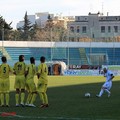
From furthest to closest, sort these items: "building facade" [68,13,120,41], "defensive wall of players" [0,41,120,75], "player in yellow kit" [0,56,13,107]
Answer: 1. "building facade" [68,13,120,41]
2. "defensive wall of players" [0,41,120,75]
3. "player in yellow kit" [0,56,13,107]

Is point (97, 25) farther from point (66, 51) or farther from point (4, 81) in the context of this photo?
point (4, 81)

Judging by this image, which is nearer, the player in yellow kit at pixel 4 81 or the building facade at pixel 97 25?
the player in yellow kit at pixel 4 81

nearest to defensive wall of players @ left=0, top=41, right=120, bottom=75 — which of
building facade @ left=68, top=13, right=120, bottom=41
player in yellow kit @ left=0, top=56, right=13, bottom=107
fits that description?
building facade @ left=68, top=13, right=120, bottom=41

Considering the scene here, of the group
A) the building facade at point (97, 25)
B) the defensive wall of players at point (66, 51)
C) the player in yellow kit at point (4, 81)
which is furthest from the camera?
the building facade at point (97, 25)

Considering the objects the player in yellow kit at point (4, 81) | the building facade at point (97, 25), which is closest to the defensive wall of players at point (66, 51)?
the building facade at point (97, 25)

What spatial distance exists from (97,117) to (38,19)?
179992 mm

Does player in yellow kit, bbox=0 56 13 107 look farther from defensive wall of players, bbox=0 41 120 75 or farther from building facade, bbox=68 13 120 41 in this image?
building facade, bbox=68 13 120 41

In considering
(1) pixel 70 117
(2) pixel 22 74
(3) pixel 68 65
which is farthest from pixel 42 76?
(3) pixel 68 65

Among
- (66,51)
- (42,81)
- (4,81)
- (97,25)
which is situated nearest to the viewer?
(42,81)

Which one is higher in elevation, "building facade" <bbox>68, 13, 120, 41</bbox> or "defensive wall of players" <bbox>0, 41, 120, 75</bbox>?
"building facade" <bbox>68, 13, 120, 41</bbox>

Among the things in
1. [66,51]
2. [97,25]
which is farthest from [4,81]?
[97,25]

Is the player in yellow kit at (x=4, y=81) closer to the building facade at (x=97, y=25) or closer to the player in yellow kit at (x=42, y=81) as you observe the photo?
the player in yellow kit at (x=42, y=81)

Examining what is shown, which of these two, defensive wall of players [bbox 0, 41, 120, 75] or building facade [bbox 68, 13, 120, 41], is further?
building facade [bbox 68, 13, 120, 41]

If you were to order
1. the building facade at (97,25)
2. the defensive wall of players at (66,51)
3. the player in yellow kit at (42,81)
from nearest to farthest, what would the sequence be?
the player in yellow kit at (42,81) → the defensive wall of players at (66,51) → the building facade at (97,25)
